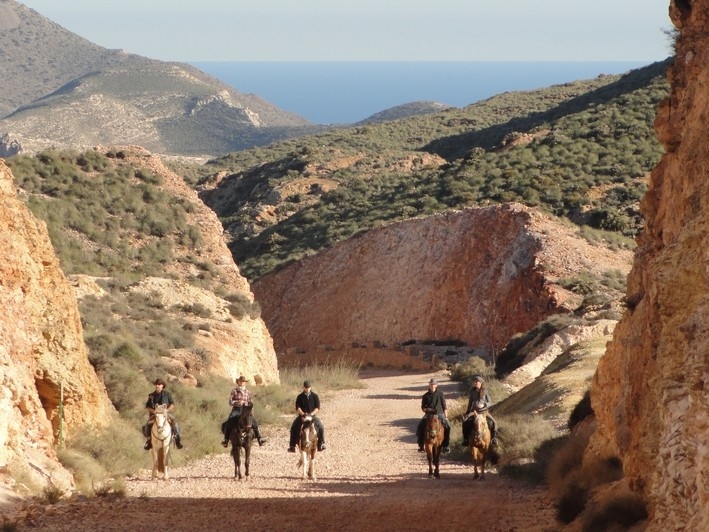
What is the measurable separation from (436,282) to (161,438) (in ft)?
104

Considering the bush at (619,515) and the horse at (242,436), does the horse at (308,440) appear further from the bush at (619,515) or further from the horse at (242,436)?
the bush at (619,515)

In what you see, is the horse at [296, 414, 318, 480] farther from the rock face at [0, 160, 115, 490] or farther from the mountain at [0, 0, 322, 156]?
the mountain at [0, 0, 322, 156]

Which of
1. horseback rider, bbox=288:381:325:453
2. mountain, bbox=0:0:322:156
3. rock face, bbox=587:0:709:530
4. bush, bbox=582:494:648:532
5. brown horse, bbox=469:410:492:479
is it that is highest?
mountain, bbox=0:0:322:156

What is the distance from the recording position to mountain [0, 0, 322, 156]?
12612cm

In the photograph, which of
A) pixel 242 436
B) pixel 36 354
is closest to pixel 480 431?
pixel 242 436

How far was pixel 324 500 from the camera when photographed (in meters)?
17.9

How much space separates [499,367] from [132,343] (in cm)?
1568

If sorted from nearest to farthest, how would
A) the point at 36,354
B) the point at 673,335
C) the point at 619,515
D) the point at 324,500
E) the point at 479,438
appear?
the point at 673,335, the point at 619,515, the point at 324,500, the point at 36,354, the point at 479,438

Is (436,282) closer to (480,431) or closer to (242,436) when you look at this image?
(480,431)

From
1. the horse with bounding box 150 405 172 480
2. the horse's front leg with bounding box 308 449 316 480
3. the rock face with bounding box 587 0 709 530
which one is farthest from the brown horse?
the horse with bounding box 150 405 172 480

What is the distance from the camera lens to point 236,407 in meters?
20.6

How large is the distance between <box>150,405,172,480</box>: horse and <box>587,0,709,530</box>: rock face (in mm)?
7046

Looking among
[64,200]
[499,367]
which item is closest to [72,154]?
[64,200]

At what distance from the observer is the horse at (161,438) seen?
65.9 feet
